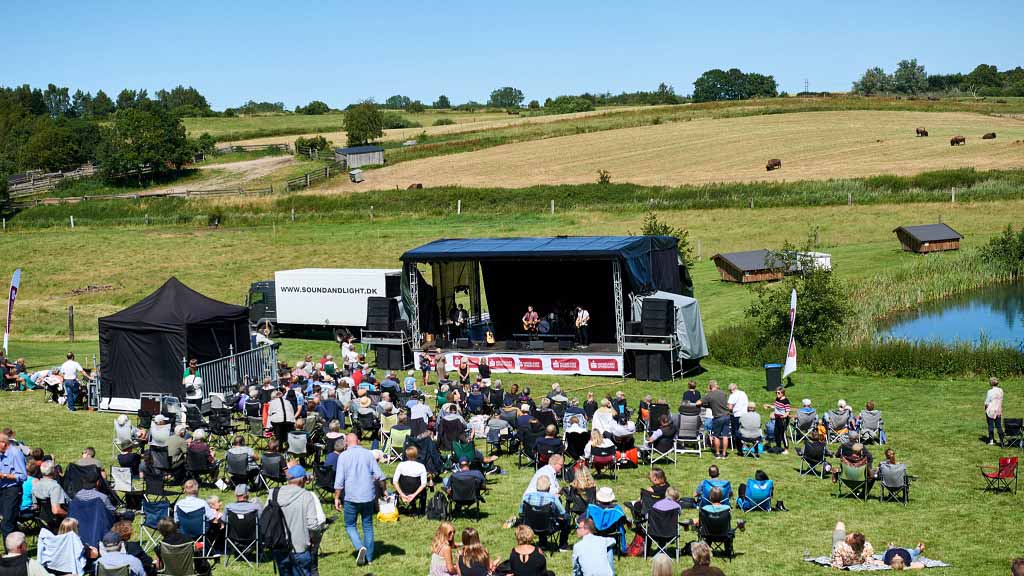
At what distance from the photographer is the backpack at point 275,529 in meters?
9.20

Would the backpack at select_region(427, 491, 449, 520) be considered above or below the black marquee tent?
below

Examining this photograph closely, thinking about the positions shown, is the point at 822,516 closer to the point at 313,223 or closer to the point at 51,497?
the point at 51,497

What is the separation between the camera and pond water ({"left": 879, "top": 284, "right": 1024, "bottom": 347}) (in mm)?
27831

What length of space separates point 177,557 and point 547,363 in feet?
48.8

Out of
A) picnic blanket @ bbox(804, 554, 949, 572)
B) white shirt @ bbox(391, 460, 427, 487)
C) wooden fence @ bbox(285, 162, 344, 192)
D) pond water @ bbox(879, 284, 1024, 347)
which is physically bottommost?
pond water @ bbox(879, 284, 1024, 347)

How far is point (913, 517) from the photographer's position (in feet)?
40.6

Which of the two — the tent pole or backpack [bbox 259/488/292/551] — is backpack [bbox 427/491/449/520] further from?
the tent pole

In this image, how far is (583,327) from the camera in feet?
79.9

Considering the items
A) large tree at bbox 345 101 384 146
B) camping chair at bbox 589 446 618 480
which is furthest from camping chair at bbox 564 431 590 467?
large tree at bbox 345 101 384 146

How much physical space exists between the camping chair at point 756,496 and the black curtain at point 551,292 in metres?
13.0

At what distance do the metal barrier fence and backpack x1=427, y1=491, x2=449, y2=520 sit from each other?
870 cm

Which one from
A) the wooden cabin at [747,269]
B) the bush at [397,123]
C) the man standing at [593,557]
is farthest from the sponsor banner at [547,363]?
the bush at [397,123]

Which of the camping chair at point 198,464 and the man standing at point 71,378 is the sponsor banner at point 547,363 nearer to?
the man standing at point 71,378

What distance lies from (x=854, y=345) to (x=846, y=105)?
209 feet
